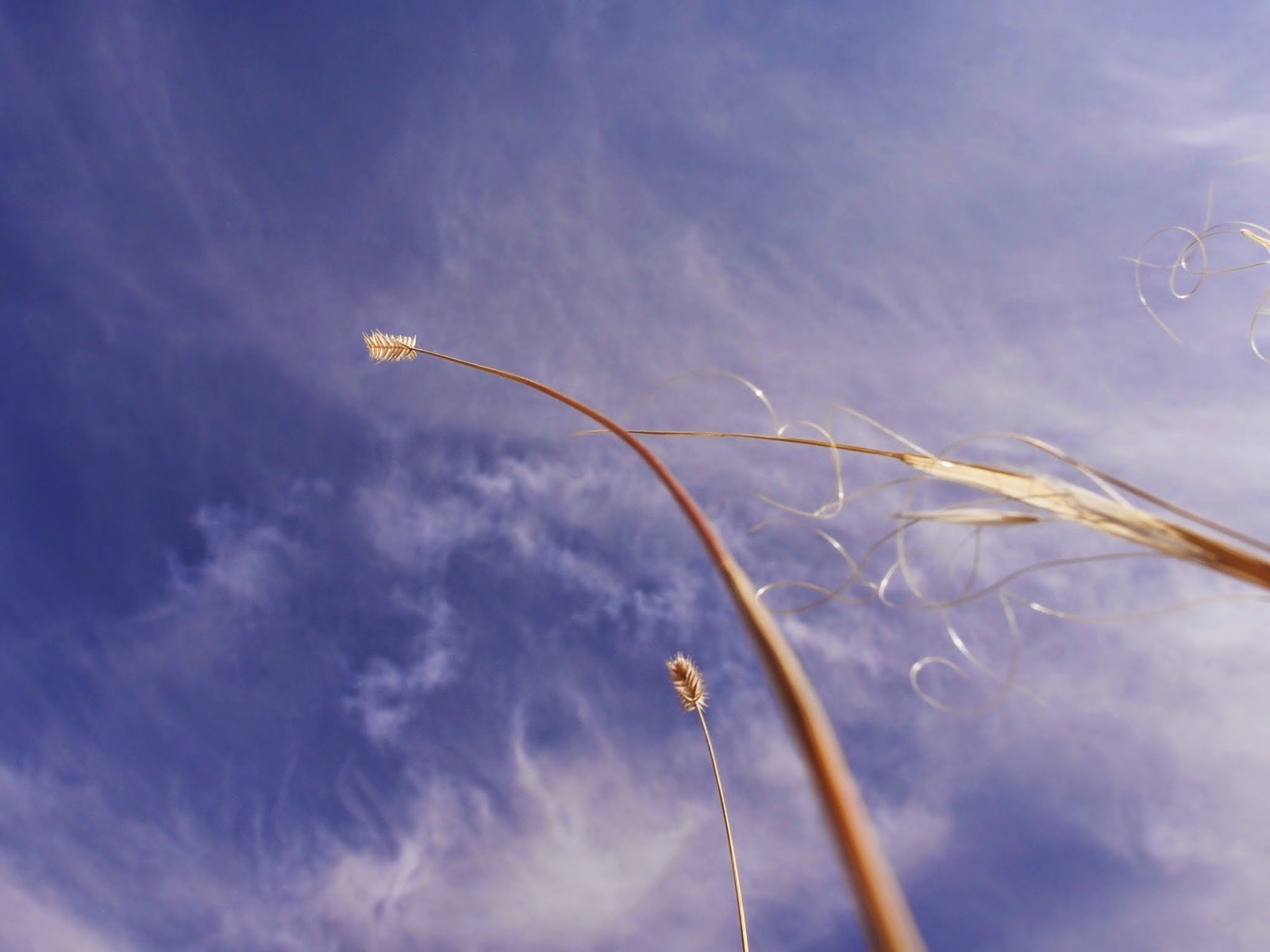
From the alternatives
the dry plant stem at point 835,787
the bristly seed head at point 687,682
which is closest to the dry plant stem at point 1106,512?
the dry plant stem at point 835,787

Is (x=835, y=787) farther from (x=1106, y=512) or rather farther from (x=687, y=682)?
(x=687, y=682)

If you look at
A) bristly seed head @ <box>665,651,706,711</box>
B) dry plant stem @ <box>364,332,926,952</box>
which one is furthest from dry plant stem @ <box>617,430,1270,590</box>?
bristly seed head @ <box>665,651,706,711</box>

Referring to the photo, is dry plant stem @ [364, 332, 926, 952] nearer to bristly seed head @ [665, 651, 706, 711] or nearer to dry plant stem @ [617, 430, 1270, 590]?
dry plant stem @ [617, 430, 1270, 590]

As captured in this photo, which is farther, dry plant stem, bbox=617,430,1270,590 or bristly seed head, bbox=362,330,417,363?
bristly seed head, bbox=362,330,417,363

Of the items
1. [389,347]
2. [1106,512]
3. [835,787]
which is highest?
[389,347]

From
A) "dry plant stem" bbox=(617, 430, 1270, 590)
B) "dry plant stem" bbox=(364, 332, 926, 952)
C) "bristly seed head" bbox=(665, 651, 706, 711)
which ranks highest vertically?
"bristly seed head" bbox=(665, 651, 706, 711)

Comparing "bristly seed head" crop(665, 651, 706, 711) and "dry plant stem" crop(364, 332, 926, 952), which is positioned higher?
"bristly seed head" crop(665, 651, 706, 711)

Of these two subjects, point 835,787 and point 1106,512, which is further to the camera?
point 1106,512

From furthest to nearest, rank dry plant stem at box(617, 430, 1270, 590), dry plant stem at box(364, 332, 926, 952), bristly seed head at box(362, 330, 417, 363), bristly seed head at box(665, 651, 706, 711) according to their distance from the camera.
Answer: bristly seed head at box(665, 651, 706, 711) < bristly seed head at box(362, 330, 417, 363) < dry plant stem at box(617, 430, 1270, 590) < dry plant stem at box(364, 332, 926, 952)

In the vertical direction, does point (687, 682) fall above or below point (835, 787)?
above

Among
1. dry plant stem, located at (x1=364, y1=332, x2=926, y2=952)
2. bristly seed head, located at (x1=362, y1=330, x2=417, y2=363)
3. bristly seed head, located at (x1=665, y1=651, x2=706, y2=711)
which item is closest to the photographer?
dry plant stem, located at (x1=364, y1=332, x2=926, y2=952)

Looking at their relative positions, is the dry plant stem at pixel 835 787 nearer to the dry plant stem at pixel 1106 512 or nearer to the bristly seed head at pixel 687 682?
the dry plant stem at pixel 1106 512

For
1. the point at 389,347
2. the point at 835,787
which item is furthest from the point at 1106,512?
the point at 389,347

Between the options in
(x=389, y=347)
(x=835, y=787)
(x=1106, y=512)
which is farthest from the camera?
(x=389, y=347)
